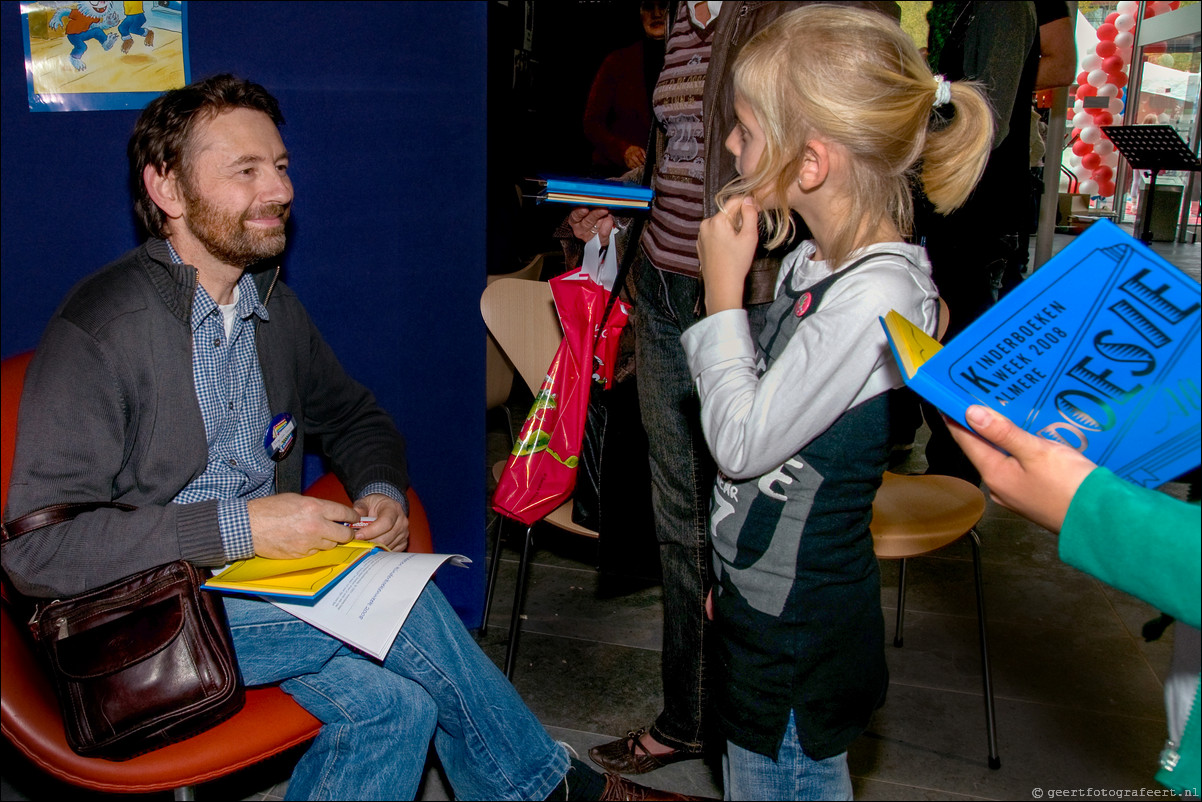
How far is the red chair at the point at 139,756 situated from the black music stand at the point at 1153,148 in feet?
31.7

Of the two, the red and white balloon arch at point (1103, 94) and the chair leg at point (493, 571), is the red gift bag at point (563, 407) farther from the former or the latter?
the red and white balloon arch at point (1103, 94)

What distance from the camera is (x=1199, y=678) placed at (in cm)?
90

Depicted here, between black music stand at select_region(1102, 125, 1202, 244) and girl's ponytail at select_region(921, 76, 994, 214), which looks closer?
girl's ponytail at select_region(921, 76, 994, 214)

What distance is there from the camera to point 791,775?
4.07ft

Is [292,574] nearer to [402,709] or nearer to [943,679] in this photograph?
[402,709]

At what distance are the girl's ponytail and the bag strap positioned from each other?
1.32 metres

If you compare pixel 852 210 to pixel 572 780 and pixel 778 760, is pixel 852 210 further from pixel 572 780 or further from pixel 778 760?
pixel 572 780

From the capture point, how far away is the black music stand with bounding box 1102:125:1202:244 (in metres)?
8.55

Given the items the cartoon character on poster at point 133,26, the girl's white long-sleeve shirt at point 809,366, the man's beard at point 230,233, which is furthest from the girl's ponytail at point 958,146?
the cartoon character on poster at point 133,26

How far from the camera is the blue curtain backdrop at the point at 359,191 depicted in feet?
6.35

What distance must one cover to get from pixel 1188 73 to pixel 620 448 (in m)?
12.0

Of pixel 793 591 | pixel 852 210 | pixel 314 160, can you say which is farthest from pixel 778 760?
pixel 314 160

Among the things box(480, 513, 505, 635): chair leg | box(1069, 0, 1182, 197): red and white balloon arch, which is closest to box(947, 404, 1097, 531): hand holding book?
box(480, 513, 505, 635): chair leg

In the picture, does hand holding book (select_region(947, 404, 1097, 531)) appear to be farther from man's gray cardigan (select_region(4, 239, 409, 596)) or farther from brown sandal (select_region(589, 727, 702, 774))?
brown sandal (select_region(589, 727, 702, 774))
